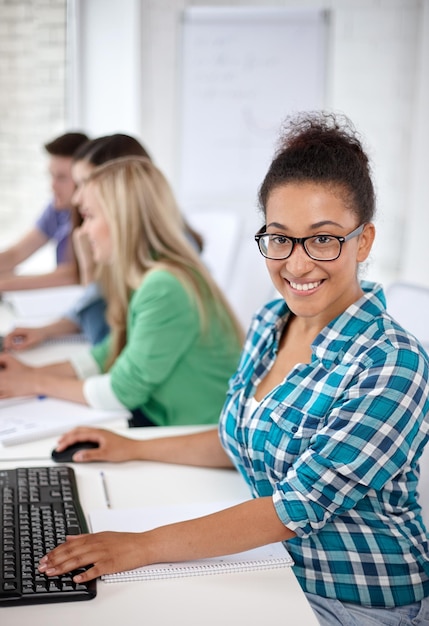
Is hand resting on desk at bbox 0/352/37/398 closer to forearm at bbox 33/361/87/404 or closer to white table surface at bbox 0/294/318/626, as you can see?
forearm at bbox 33/361/87/404

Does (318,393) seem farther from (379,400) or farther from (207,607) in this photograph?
(207,607)

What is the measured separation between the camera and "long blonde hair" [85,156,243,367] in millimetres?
1784

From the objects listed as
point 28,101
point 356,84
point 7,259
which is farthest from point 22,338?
point 356,84

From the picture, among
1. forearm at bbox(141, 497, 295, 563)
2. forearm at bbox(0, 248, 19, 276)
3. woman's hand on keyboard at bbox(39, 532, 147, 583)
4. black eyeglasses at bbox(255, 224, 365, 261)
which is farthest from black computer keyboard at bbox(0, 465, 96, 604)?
forearm at bbox(0, 248, 19, 276)

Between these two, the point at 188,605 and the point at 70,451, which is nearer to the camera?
the point at 188,605

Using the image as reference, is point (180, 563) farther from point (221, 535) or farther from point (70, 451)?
point (70, 451)

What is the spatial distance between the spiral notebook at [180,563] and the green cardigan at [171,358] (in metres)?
0.51

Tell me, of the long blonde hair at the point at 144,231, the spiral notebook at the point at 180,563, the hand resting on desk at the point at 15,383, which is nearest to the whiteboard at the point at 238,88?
the long blonde hair at the point at 144,231

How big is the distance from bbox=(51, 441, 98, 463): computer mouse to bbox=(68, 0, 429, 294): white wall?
2885 mm

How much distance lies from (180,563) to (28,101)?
10.9 feet

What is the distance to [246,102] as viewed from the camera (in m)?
4.08

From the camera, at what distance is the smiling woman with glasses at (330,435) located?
3.27 ft

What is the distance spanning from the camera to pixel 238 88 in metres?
4.08

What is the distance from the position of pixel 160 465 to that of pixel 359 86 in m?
3.36
